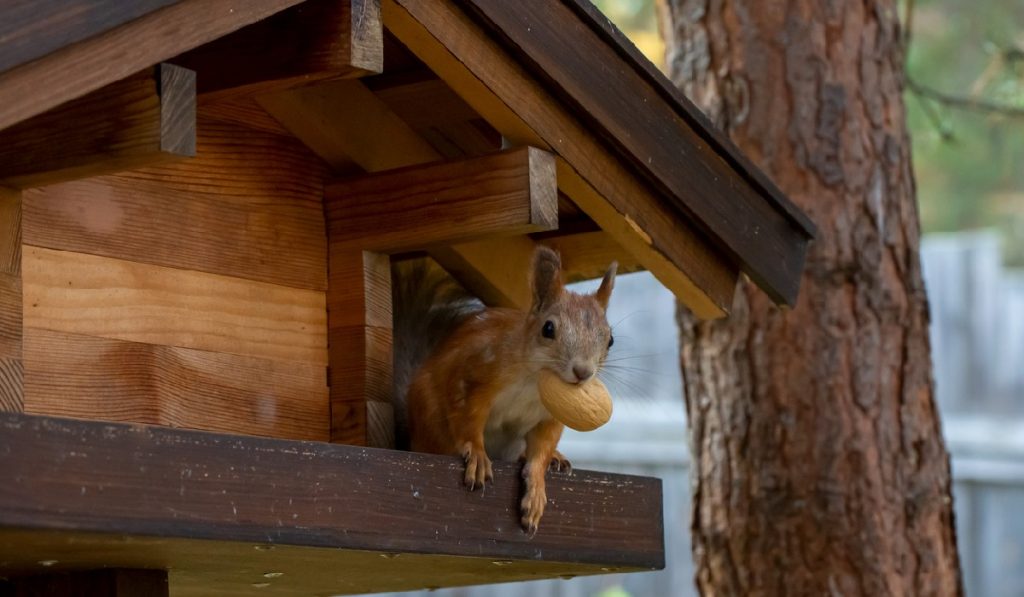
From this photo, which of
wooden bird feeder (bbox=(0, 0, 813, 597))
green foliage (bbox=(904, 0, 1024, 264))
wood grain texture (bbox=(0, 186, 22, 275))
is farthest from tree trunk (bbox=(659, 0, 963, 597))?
green foliage (bbox=(904, 0, 1024, 264))

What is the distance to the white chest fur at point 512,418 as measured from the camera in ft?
8.84

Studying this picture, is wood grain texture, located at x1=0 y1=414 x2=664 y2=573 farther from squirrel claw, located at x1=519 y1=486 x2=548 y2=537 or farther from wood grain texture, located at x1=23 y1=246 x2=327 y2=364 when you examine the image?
wood grain texture, located at x1=23 y1=246 x2=327 y2=364

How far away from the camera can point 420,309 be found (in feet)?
9.76

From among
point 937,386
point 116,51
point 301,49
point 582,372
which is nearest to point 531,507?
point 582,372

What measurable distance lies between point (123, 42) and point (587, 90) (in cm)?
84

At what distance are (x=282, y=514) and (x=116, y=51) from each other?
621 millimetres

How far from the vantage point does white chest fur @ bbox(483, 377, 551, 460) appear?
2693 millimetres

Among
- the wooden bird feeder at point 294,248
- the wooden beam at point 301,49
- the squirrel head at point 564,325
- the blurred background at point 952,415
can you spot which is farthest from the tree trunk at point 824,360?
the blurred background at point 952,415

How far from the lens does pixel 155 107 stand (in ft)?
6.49

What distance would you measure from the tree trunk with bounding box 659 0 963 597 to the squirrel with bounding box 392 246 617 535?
1.07 metres

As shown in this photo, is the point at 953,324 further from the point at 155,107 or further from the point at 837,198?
the point at 155,107

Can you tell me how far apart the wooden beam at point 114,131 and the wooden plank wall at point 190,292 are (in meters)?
0.19

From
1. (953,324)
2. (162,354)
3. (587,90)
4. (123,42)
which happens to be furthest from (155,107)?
(953,324)

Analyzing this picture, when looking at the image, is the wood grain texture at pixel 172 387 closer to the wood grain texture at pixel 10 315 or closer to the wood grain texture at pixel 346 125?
the wood grain texture at pixel 10 315
